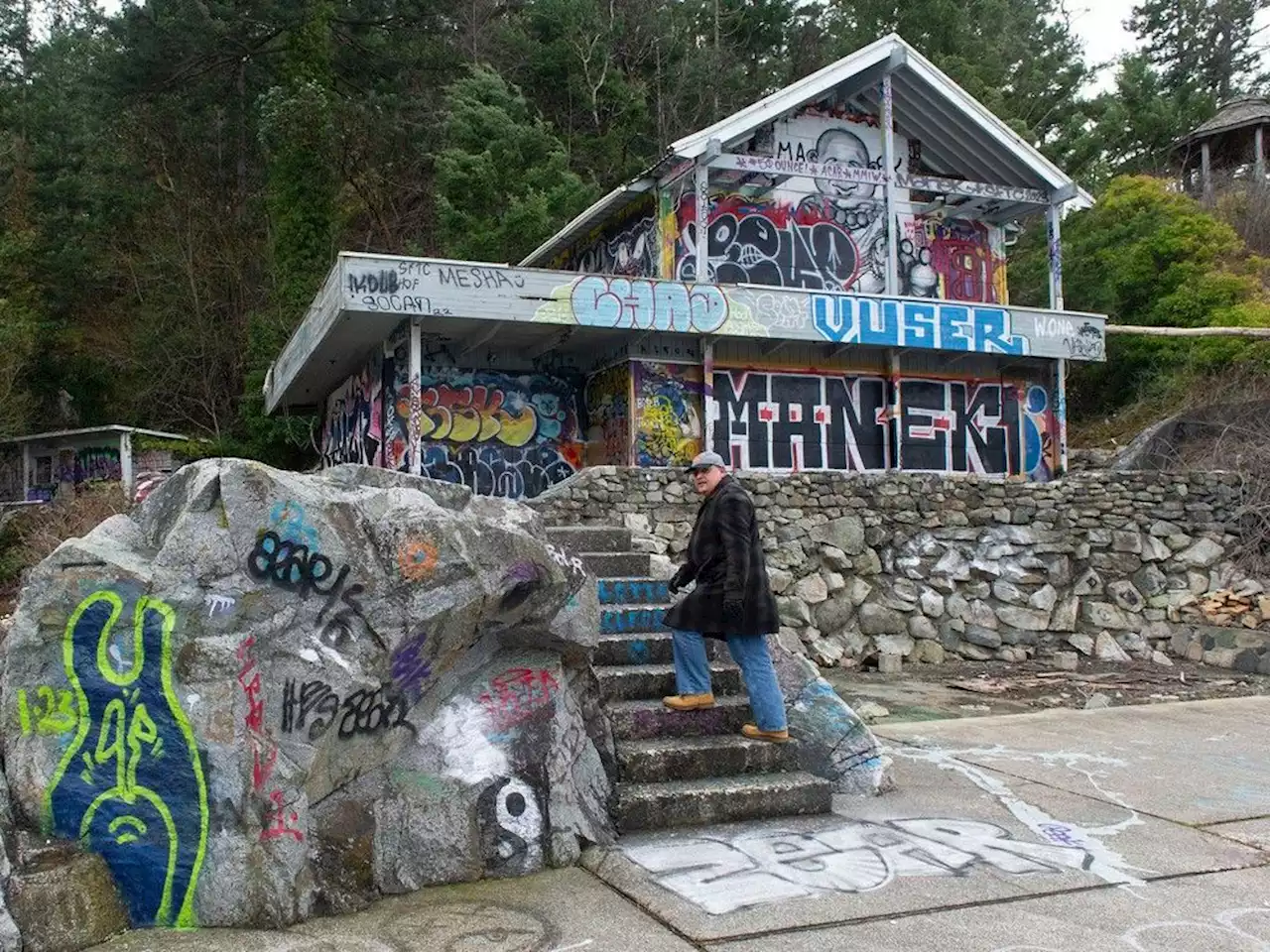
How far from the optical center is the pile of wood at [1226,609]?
47.7ft

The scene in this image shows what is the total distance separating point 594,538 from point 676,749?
2.69 metres

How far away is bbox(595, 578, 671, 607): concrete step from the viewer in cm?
726

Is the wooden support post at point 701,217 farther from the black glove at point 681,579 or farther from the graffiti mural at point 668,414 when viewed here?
the black glove at point 681,579

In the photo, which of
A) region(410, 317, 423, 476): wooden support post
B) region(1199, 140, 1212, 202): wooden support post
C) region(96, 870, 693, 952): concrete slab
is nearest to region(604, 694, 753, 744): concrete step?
region(96, 870, 693, 952): concrete slab

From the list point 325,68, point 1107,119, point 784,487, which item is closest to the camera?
point 784,487

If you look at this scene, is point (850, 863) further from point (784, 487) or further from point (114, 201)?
point (114, 201)

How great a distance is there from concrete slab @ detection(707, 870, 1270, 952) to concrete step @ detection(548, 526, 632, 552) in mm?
4406

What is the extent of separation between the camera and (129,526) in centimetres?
469

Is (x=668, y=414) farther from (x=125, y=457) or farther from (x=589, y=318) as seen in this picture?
(x=125, y=457)

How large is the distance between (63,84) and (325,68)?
11256 millimetres

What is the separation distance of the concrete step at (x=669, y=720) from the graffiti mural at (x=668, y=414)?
9.22 m

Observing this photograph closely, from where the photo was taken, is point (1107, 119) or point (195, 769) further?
point (1107, 119)

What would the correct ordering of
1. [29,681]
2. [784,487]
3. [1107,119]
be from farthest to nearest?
[1107,119] → [784,487] → [29,681]

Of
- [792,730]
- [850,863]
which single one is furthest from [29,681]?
[792,730]
